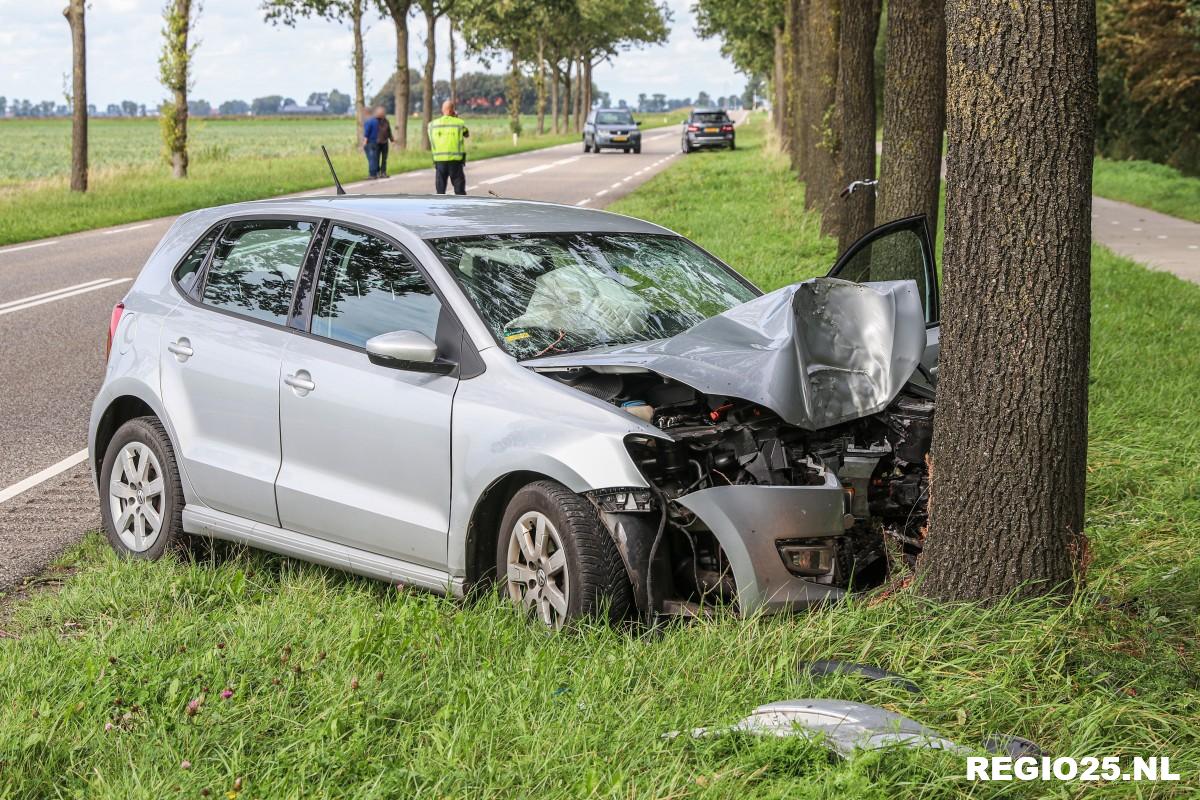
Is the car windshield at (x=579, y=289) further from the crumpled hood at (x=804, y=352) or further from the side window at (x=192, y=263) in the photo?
the side window at (x=192, y=263)

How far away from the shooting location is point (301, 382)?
518 cm

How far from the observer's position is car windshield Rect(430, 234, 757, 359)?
5078mm

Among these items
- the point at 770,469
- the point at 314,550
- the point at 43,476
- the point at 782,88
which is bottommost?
the point at 43,476

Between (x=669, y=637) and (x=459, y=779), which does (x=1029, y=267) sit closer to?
(x=669, y=637)

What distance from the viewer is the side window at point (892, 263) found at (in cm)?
582

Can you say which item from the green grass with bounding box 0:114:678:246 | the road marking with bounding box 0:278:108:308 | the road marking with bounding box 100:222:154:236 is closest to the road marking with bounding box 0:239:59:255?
the green grass with bounding box 0:114:678:246

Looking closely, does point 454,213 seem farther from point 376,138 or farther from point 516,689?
point 376,138

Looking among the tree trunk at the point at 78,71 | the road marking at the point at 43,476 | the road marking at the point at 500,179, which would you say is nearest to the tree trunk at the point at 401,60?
the road marking at the point at 500,179

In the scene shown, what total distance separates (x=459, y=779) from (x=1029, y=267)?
2.41 m

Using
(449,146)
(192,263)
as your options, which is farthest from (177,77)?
(192,263)

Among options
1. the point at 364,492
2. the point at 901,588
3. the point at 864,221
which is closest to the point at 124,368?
the point at 364,492

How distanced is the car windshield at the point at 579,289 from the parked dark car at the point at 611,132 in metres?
46.6

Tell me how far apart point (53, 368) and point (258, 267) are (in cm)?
560

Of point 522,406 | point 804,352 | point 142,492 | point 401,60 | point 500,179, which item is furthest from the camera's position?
point 401,60
